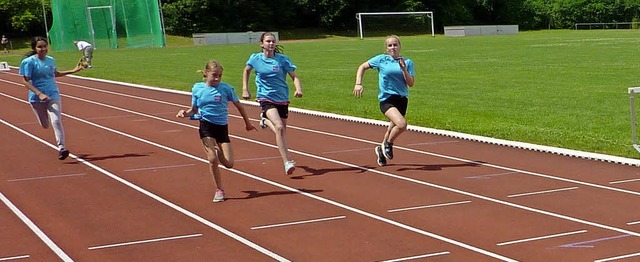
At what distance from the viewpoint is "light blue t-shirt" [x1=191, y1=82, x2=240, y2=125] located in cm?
891

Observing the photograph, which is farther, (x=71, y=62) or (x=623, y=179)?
(x=71, y=62)

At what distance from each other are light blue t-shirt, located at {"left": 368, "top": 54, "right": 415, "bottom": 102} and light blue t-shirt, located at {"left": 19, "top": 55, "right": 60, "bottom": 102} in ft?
15.3

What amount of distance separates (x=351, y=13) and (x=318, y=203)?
2933 inches

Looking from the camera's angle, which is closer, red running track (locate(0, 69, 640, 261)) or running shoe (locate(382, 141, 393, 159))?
red running track (locate(0, 69, 640, 261))

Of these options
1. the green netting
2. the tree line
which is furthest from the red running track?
the tree line

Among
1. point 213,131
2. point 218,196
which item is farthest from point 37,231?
point 213,131

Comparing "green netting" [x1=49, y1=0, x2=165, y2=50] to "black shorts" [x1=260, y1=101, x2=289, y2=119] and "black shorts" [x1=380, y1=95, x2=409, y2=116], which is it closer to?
"black shorts" [x1=260, y1=101, x2=289, y2=119]

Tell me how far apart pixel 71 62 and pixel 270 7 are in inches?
1716

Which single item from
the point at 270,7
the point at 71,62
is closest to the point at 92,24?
the point at 71,62

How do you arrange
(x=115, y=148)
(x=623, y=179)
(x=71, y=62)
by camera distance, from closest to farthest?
(x=623, y=179)
(x=115, y=148)
(x=71, y=62)

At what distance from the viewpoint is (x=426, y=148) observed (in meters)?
12.2

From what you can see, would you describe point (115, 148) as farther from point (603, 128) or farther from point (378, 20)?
point (378, 20)

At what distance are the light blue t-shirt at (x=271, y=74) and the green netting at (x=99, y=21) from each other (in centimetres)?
4206

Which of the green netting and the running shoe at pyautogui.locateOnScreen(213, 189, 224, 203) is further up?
the green netting
